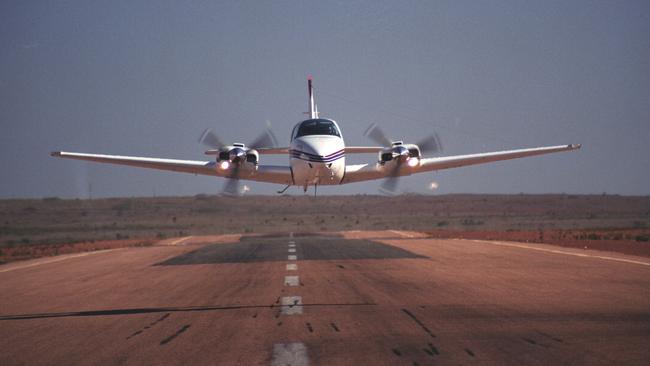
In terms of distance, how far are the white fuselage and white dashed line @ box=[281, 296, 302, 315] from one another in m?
12.8

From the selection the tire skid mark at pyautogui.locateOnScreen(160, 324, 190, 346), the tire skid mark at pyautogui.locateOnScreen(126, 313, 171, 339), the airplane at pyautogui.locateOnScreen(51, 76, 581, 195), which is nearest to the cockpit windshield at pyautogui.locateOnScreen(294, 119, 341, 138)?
the airplane at pyautogui.locateOnScreen(51, 76, 581, 195)

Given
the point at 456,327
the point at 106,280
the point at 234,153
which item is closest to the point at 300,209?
the point at 234,153

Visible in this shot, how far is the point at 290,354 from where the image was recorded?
688 cm

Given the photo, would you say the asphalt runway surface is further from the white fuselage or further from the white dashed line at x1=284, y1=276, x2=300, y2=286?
the white fuselage

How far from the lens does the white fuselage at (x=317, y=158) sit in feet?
79.5

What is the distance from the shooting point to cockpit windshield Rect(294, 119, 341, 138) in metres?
25.4

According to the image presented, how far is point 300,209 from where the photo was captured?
137 m

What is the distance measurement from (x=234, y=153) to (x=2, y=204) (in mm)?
137231

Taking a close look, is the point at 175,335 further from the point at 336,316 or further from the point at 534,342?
the point at 534,342

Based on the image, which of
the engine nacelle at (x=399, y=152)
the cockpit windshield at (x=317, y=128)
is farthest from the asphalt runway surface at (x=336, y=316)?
the engine nacelle at (x=399, y=152)

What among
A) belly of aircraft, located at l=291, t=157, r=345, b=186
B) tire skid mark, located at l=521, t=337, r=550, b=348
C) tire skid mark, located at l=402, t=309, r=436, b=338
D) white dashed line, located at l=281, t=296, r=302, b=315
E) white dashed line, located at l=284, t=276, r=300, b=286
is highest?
belly of aircraft, located at l=291, t=157, r=345, b=186

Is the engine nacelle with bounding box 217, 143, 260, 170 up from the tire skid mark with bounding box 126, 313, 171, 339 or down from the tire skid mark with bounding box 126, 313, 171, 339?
up

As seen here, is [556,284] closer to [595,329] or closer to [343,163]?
[595,329]

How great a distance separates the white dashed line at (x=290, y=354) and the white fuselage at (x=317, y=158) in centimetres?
1702
